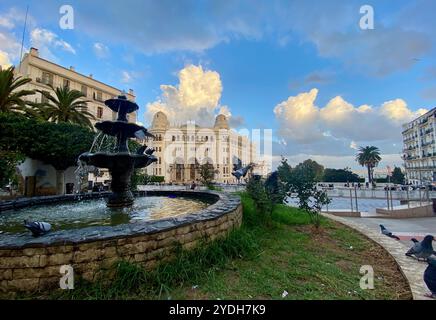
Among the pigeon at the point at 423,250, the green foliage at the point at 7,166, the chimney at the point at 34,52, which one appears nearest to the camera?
the pigeon at the point at 423,250

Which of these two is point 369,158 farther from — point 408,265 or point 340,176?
point 408,265

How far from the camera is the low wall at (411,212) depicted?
14.4m

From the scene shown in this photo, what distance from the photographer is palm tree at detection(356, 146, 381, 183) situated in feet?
162

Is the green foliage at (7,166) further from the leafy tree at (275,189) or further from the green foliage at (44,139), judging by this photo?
the leafy tree at (275,189)

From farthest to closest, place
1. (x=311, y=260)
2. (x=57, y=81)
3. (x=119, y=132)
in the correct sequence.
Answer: (x=57, y=81) < (x=119, y=132) < (x=311, y=260)

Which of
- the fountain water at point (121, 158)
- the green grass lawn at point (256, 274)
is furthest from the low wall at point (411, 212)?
the fountain water at point (121, 158)

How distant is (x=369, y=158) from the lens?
49.8 m

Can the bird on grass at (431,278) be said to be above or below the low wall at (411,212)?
above

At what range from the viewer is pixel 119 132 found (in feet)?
25.2

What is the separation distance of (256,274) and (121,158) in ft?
17.3

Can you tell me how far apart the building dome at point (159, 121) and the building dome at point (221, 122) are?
17137mm
